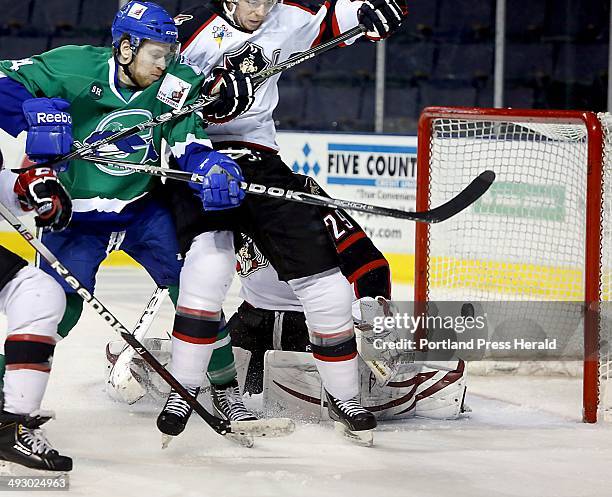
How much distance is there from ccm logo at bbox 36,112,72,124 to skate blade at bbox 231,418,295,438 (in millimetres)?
794

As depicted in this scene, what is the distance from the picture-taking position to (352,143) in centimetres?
588

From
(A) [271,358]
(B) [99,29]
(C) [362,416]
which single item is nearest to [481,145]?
(A) [271,358]

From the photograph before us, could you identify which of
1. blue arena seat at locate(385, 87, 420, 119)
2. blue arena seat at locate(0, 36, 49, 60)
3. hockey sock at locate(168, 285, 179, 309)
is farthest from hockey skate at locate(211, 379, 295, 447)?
blue arena seat at locate(0, 36, 49, 60)

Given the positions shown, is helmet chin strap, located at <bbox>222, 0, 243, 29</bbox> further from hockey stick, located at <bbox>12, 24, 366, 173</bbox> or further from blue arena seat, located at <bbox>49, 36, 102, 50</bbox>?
blue arena seat, located at <bbox>49, 36, 102, 50</bbox>

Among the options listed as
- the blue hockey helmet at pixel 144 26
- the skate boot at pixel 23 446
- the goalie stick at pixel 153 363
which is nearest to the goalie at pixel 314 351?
the goalie stick at pixel 153 363

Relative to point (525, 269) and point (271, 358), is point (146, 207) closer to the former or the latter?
point (271, 358)

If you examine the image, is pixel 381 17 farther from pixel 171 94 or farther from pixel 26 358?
pixel 26 358

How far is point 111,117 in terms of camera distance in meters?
2.76

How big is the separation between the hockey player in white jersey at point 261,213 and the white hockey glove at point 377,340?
0.63ft

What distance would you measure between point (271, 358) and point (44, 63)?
101 cm

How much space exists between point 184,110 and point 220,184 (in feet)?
0.78

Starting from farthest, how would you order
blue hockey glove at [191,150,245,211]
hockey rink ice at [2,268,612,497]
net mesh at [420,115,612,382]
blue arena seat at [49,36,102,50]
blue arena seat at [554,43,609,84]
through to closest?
blue arena seat at [49,36,102,50], blue arena seat at [554,43,609,84], net mesh at [420,115,612,382], blue hockey glove at [191,150,245,211], hockey rink ice at [2,268,612,497]

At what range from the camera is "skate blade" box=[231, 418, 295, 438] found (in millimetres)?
2779

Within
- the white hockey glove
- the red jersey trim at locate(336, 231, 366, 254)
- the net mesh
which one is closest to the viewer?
the white hockey glove
